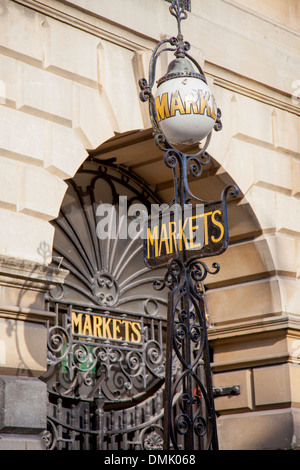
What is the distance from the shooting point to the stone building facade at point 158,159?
293 inches

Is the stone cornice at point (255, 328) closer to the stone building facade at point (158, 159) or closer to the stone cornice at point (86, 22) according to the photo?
the stone building facade at point (158, 159)

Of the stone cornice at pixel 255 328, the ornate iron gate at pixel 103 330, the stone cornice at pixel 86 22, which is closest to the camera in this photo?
the stone cornice at pixel 86 22

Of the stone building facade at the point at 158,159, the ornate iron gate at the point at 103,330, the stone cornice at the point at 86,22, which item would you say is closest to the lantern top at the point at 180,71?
the stone building facade at the point at 158,159

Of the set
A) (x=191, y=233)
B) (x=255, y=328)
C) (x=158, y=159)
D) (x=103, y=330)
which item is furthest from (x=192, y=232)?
(x=255, y=328)

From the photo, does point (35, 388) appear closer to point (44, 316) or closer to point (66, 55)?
point (44, 316)

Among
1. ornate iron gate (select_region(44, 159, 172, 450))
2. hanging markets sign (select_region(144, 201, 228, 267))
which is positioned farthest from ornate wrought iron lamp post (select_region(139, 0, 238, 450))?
ornate iron gate (select_region(44, 159, 172, 450))

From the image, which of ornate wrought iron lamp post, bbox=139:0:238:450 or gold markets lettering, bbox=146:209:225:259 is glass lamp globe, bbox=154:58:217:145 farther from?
gold markets lettering, bbox=146:209:225:259

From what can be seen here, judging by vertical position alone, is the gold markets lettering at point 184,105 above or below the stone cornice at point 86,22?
below

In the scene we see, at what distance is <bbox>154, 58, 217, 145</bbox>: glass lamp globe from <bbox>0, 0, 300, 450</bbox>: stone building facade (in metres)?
1.85

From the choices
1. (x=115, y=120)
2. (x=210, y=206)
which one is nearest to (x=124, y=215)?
(x=115, y=120)

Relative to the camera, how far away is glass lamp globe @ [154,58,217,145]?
623cm

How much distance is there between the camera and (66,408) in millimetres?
8742

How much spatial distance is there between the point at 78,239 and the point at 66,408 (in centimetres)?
189

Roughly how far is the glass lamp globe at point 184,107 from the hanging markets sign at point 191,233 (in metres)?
0.55
